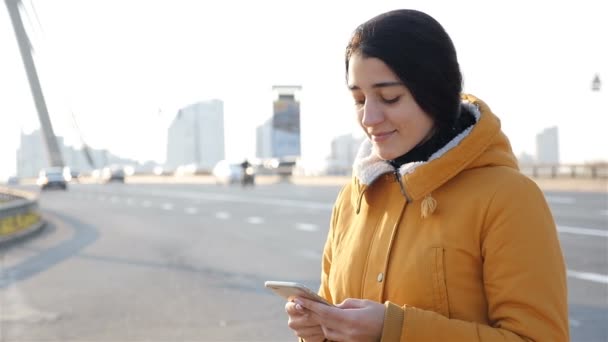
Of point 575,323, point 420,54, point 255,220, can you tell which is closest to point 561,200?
point 255,220

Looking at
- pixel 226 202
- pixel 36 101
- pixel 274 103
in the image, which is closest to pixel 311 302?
pixel 226 202

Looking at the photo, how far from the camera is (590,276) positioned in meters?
11.0

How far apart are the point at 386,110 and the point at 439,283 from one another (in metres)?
0.46

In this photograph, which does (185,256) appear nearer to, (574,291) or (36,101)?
(574,291)

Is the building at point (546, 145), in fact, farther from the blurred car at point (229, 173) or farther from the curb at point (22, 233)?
the curb at point (22, 233)

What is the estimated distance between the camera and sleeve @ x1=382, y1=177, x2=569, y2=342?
212cm

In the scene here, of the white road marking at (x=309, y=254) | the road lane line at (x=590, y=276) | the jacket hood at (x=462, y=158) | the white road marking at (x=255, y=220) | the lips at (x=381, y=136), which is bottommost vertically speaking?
the white road marking at (x=255, y=220)

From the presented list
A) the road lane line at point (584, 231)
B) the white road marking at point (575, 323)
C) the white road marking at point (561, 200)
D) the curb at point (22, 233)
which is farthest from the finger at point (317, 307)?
the white road marking at point (561, 200)

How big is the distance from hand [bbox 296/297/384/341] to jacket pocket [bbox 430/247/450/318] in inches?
5.4

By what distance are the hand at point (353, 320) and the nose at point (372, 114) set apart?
46 centimetres

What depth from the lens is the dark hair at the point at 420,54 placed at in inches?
89.4

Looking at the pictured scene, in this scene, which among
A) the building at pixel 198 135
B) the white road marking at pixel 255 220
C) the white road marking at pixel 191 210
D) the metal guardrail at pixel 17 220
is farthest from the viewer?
the building at pixel 198 135

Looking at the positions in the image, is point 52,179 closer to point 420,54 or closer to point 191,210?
point 191,210

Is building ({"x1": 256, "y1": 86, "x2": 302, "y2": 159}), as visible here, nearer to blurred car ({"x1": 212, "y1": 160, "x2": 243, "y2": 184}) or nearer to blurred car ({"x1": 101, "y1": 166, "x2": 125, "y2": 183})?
blurred car ({"x1": 212, "y1": 160, "x2": 243, "y2": 184})
